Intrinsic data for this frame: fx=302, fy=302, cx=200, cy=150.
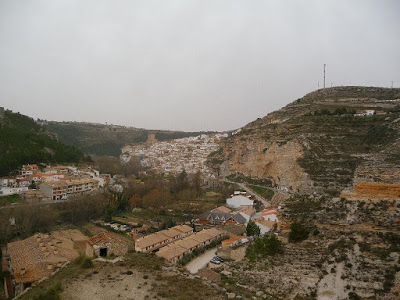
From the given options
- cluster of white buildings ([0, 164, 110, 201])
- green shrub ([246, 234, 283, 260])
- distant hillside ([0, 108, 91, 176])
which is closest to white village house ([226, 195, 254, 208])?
cluster of white buildings ([0, 164, 110, 201])

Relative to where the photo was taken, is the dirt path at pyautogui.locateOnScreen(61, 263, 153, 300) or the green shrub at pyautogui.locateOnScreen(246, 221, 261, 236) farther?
the green shrub at pyautogui.locateOnScreen(246, 221, 261, 236)

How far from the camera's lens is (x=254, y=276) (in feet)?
31.0

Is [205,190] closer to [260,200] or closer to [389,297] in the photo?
[260,200]

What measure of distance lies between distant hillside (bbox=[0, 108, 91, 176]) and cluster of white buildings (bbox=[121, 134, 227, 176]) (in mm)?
16988

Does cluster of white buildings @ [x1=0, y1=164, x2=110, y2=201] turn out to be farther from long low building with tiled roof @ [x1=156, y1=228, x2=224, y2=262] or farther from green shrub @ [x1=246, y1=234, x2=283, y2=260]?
green shrub @ [x1=246, y1=234, x2=283, y2=260]

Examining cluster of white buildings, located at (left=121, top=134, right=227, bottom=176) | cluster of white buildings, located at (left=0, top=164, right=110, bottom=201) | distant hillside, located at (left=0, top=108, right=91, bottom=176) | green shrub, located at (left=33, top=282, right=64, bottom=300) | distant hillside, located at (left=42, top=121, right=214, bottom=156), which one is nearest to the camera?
green shrub, located at (left=33, top=282, right=64, bottom=300)

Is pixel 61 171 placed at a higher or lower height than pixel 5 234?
higher

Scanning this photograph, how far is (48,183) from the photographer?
2714 centimetres

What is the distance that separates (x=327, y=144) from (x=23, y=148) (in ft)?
99.3

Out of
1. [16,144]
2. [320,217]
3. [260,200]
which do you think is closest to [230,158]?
[260,200]

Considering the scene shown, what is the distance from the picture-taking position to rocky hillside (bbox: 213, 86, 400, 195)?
54.4ft

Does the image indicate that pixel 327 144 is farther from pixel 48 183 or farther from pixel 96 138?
pixel 96 138

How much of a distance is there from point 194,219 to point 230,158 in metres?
18.0

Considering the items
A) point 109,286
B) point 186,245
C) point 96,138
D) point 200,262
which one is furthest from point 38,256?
point 96,138
